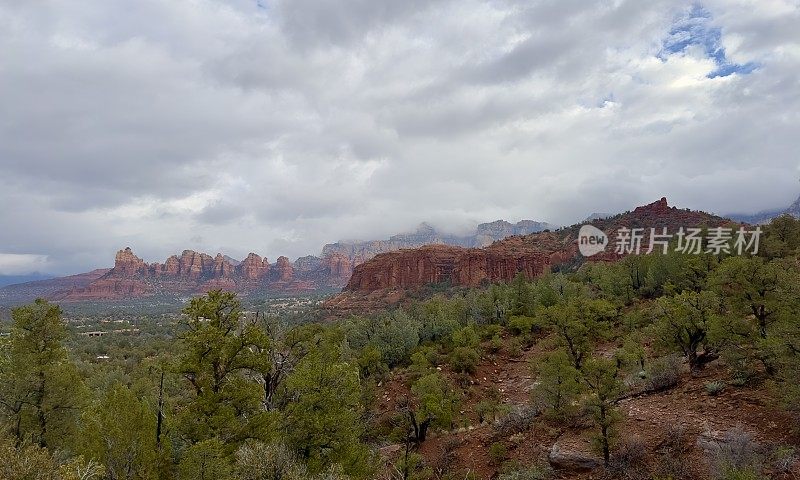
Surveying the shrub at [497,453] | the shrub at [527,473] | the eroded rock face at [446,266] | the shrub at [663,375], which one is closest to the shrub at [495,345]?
the shrub at [663,375]

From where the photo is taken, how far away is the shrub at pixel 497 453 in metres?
21.7

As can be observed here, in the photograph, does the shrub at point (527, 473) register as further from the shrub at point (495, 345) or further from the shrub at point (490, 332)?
the shrub at point (490, 332)

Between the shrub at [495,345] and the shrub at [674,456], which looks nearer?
the shrub at [674,456]

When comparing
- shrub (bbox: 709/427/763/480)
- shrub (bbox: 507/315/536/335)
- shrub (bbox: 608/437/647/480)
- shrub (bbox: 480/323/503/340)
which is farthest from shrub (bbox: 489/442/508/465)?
shrub (bbox: 480/323/503/340)

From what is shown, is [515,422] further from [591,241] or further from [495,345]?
[591,241]

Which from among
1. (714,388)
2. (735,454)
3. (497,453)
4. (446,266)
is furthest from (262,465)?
(446,266)

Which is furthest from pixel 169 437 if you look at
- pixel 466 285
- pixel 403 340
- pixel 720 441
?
pixel 466 285

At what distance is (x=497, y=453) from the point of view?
21797 millimetres

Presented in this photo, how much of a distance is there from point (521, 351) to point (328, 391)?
3148cm

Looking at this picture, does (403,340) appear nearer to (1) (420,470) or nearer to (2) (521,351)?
(2) (521,351)

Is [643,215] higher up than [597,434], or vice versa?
[643,215]

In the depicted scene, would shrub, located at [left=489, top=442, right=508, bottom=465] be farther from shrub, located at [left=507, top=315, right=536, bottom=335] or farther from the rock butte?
the rock butte

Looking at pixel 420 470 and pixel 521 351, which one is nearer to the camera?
pixel 420 470

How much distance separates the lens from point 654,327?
86.4 feet
